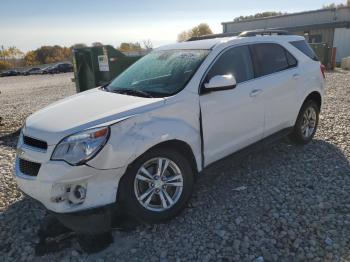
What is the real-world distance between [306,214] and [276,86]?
5.91 ft

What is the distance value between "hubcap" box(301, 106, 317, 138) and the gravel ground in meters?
0.50

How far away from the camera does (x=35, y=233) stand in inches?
135

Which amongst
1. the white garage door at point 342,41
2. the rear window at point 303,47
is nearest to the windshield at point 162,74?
the rear window at point 303,47

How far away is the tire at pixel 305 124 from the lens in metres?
5.19

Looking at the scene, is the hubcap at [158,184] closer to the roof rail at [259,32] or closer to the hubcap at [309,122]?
the roof rail at [259,32]

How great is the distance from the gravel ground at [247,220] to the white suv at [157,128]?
0.98 feet

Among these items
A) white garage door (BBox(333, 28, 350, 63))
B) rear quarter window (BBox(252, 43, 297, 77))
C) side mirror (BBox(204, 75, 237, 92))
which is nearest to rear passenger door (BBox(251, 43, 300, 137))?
rear quarter window (BBox(252, 43, 297, 77))

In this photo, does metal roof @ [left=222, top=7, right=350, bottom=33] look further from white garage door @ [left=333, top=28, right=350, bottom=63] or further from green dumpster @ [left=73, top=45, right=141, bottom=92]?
green dumpster @ [left=73, top=45, right=141, bottom=92]

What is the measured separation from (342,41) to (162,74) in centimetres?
2792

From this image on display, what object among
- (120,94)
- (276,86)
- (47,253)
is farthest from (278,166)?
(47,253)

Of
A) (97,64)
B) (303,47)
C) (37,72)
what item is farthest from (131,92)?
(37,72)

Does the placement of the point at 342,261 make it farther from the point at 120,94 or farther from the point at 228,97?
the point at 120,94

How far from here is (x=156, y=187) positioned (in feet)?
10.9

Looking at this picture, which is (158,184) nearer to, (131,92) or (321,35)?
(131,92)
